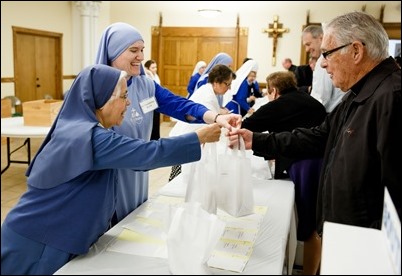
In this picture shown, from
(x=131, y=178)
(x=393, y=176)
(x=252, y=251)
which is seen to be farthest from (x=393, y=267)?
(x=131, y=178)

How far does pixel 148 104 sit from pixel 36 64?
7.35 m

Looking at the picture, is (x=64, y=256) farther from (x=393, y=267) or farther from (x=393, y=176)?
(x=393, y=176)

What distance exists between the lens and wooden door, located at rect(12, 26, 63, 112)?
7.72m

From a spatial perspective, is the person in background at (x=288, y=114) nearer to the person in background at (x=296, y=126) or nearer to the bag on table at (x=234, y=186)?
the person in background at (x=296, y=126)

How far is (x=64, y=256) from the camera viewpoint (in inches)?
51.1

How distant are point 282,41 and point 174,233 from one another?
27.4ft

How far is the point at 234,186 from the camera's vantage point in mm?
1644

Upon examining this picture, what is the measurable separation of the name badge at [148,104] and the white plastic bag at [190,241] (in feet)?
2.70

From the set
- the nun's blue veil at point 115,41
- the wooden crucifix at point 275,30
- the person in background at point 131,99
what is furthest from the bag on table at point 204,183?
the wooden crucifix at point 275,30

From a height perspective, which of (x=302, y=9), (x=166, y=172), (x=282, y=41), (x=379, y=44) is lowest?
(x=166, y=172)

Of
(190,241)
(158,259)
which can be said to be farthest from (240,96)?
(190,241)

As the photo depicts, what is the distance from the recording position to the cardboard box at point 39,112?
4.03 metres

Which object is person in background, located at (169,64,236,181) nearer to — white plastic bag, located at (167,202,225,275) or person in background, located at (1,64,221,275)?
person in background, located at (1,64,221,275)

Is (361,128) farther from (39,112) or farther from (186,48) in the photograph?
(186,48)
